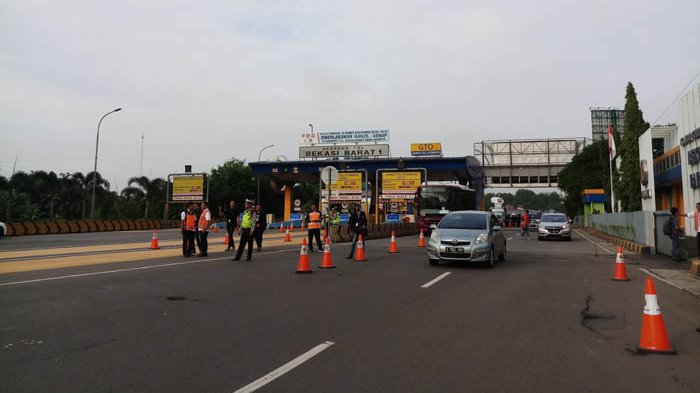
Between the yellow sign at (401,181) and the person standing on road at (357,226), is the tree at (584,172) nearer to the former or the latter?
the yellow sign at (401,181)

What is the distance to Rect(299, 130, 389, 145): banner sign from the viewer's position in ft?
181

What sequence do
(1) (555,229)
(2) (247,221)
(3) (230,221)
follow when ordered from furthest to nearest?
1. (1) (555,229)
2. (3) (230,221)
3. (2) (247,221)

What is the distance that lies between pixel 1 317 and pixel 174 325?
2.48 m

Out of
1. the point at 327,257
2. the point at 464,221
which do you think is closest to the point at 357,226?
the point at 327,257

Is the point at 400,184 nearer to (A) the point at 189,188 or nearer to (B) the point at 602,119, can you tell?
(A) the point at 189,188

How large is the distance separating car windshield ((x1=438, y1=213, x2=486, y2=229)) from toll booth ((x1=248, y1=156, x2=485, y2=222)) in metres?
17.4

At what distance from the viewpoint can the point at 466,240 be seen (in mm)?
12617

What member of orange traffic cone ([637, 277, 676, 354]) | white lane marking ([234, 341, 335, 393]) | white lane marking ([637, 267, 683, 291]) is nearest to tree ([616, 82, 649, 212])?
white lane marking ([637, 267, 683, 291])

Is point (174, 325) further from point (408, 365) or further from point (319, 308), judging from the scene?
point (408, 365)

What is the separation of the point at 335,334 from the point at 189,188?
43968mm

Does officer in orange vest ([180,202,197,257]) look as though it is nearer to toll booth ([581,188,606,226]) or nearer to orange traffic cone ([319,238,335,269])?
orange traffic cone ([319,238,335,269])

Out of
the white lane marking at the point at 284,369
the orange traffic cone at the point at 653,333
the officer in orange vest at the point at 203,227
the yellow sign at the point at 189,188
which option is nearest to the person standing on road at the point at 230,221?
the officer in orange vest at the point at 203,227

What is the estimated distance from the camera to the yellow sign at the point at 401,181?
119 ft

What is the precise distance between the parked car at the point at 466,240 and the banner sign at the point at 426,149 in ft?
134
